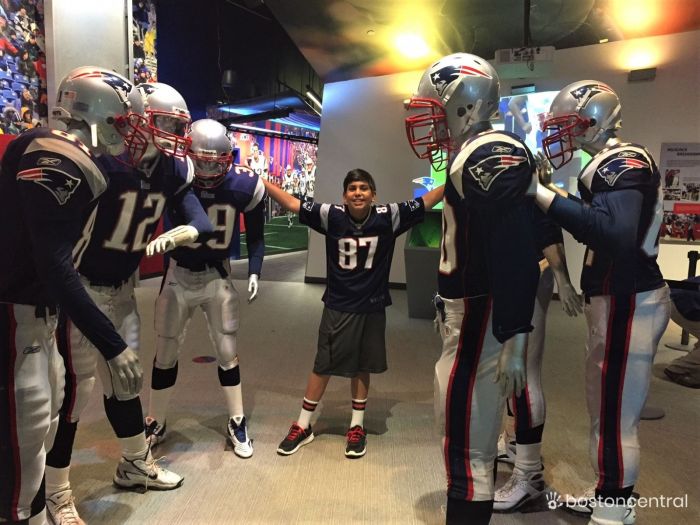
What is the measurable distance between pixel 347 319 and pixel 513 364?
145 cm

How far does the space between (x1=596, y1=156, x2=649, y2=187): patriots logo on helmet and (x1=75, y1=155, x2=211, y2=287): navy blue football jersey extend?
176 cm

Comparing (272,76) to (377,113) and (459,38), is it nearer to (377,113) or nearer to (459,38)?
(377,113)

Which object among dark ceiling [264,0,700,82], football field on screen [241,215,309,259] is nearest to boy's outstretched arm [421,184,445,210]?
dark ceiling [264,0,700,82]

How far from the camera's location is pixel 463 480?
1.51 m

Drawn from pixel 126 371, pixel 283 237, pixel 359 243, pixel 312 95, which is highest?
pixel 312 95

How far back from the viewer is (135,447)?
2225mm

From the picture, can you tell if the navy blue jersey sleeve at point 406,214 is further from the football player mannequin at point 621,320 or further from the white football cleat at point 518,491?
the white football cleat at point 518,491

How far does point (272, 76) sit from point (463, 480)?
31.7ft

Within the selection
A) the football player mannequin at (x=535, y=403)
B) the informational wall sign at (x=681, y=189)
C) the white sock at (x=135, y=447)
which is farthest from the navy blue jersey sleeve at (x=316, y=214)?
the informational wall sign at (x=681, y=189)

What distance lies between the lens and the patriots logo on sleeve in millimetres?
1674

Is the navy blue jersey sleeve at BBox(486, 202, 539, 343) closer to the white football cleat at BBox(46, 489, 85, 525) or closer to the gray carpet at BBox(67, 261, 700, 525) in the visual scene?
the gray carpet at BBox(67, 261, 700, 525)

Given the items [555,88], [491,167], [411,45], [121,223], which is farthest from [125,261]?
[555,88]

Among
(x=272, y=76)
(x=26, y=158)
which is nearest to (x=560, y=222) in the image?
(x=26, y=158)

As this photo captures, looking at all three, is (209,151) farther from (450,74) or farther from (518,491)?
(518,491)
